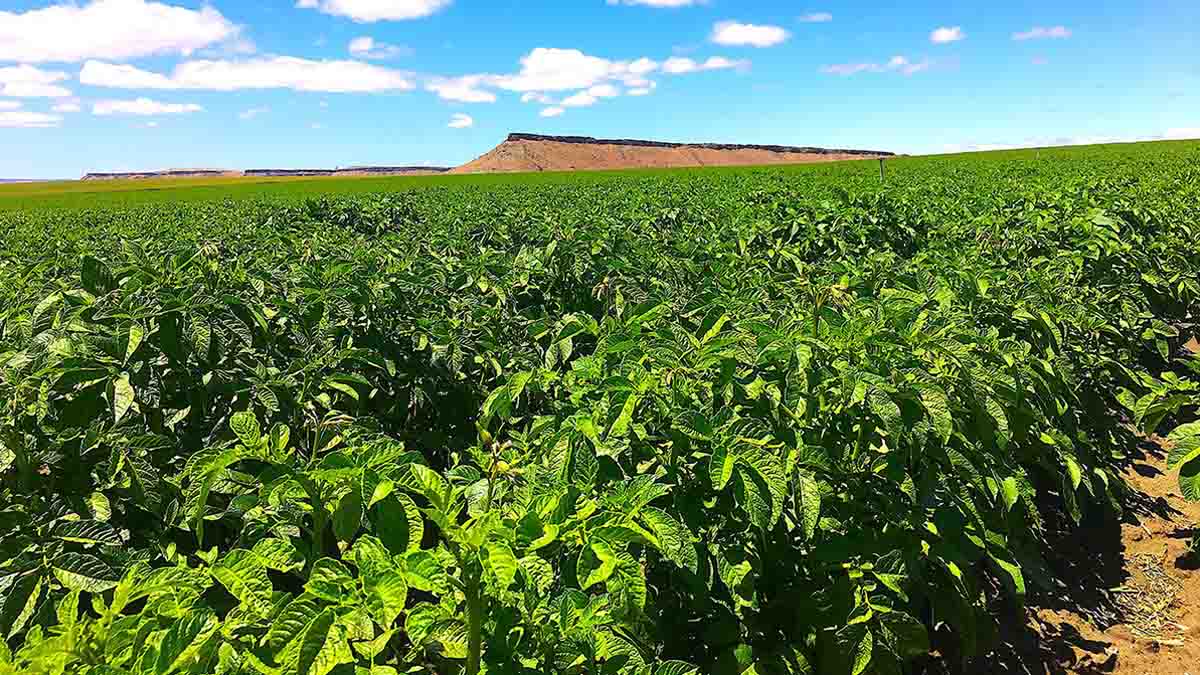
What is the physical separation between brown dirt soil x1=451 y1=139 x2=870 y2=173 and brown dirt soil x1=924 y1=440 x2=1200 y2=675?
113955 mm

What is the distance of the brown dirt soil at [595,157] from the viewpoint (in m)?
117

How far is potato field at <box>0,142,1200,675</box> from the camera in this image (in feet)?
4.65

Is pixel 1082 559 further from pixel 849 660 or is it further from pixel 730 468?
pixel 730 468

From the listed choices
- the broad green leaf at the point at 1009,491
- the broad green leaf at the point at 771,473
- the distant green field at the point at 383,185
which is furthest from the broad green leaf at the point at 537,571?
the distant green field at the point at 383,185

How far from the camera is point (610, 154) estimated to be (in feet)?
407

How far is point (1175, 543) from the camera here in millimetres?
4121

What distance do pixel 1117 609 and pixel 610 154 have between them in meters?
125

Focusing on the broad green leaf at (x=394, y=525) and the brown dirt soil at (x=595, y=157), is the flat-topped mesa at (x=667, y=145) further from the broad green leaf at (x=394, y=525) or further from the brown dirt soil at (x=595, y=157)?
the broad green leaf at (x=394, y=525)

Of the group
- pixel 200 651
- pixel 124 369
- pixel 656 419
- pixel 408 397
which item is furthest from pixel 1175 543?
pixel 124 369

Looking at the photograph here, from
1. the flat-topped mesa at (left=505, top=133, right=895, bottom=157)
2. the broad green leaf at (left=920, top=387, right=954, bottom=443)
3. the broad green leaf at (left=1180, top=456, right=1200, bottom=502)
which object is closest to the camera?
the broad green leaf at (left=920, top=387, right=954, bottom=443)

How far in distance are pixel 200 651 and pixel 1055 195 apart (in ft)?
31.0

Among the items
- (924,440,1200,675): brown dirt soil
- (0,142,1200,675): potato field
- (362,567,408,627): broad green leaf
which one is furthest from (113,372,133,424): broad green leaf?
(924,440,1200,675): brown dirt soil

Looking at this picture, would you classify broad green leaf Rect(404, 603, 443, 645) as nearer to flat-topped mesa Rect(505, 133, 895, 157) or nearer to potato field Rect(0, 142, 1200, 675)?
potato field Rect(0, 142, 1200, 675)

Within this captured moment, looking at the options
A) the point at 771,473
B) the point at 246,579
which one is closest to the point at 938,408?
the point at 771,473
